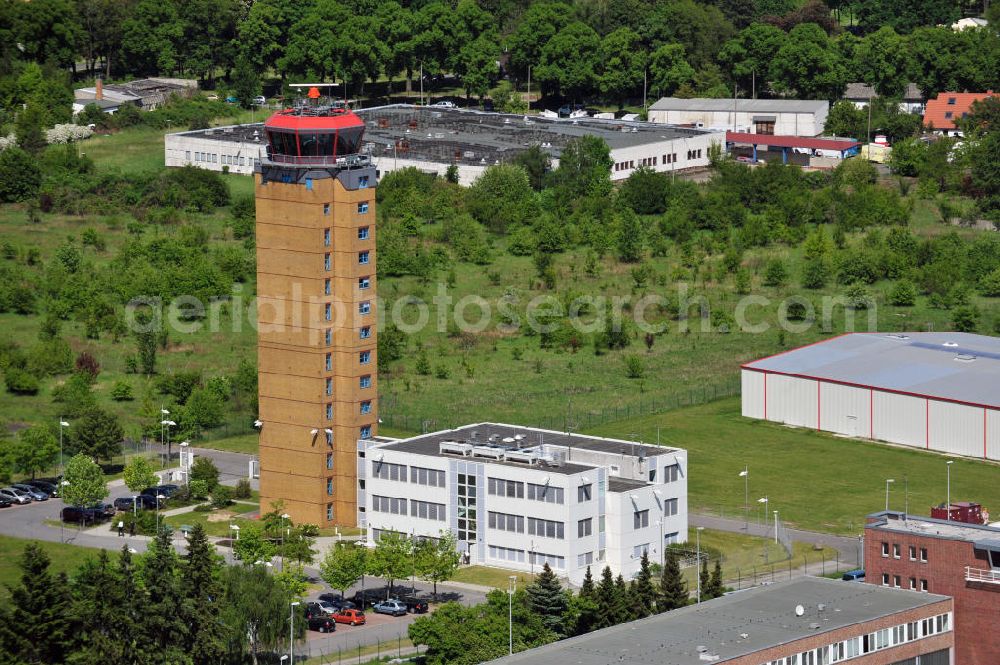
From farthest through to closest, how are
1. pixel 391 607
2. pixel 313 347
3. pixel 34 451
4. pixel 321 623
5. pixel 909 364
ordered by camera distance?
1. pixel 909 364
2. pixel 34 451
3. pixel 313 347
4. pixel 391 607
5. pixel 321 623

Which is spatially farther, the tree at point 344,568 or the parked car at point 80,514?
the parked car at point 80,514

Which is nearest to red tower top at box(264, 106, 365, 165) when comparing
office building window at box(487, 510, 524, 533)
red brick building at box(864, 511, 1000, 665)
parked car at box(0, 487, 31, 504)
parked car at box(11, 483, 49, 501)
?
office building window at box(487, 510, 524, 533)

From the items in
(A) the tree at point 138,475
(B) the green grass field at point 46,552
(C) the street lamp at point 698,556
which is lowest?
(B) the green grass field at point 46,552

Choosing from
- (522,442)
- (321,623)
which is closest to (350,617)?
(321,623)

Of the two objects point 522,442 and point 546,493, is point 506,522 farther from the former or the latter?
point 522,442

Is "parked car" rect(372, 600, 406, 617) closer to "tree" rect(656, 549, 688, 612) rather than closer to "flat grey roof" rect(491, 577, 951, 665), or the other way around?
"tree" rect(656, 549, 688, 612)

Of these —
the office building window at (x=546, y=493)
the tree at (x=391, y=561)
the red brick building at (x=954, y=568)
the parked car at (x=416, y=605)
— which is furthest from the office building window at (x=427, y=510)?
the red brick building at (x=954, y=568)

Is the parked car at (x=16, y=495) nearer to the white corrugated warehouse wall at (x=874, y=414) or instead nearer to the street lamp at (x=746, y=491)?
the street lamp at (x=746, y=491)
